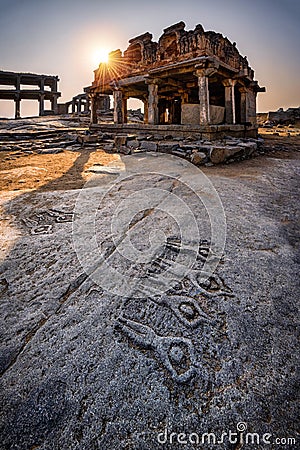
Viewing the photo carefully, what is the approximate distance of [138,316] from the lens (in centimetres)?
173

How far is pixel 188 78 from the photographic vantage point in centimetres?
1202

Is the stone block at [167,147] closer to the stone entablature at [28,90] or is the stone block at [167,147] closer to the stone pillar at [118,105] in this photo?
the stone pillar at [118,105]

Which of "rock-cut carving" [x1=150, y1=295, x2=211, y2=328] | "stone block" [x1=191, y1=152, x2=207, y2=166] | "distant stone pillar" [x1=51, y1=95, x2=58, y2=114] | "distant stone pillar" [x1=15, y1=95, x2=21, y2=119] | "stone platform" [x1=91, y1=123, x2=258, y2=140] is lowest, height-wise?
"rock-cut carving" [x1=150, y1=295, x2=211, y2=328]

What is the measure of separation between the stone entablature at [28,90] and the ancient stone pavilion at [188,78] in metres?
16.9

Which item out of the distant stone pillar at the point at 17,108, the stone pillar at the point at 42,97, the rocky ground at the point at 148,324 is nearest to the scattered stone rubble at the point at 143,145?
the rocky ground at the point at 148,324

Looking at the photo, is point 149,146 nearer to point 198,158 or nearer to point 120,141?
point 120,141

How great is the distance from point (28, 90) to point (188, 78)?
22522 millimetres

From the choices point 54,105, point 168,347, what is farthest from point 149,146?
point 54,105

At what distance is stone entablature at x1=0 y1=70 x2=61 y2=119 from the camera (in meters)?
26.4

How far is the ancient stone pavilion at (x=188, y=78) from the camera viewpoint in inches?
370

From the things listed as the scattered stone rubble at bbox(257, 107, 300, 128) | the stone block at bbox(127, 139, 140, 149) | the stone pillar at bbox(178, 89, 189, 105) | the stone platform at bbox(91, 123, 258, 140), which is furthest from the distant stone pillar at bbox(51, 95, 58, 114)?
the stone block at bbox(127, 139, 140, 149)

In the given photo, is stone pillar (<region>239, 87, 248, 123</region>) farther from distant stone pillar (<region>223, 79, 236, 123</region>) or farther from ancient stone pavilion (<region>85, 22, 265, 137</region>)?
distant stone pillar (<region>223, 79, 236, 123</region>)

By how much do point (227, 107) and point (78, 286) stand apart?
1141 centimetres

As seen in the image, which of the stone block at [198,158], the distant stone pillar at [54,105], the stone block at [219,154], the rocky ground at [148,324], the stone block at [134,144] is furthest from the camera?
the distant stone pillar at [54,105]
